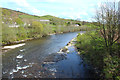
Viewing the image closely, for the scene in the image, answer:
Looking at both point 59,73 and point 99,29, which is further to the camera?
point 59,73

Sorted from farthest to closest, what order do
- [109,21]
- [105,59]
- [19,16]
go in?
1. [19,16]
2. [109,21]
3. [105,59]

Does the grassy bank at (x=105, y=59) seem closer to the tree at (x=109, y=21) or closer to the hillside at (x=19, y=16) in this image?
the tree at (x=109, y=21)

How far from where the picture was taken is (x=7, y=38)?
30703 mm

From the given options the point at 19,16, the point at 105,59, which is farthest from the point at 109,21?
the point at 19,16

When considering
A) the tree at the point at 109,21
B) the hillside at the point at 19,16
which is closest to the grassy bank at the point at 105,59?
the tree at the point at 109,21

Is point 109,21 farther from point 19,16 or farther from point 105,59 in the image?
point 19,16

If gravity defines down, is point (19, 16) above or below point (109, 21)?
above

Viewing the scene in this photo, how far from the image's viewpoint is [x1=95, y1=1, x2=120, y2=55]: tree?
8.46m

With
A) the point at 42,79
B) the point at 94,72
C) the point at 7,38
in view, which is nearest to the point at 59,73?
the point at 42,79

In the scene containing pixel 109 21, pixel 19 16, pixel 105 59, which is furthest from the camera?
pixel 19 16

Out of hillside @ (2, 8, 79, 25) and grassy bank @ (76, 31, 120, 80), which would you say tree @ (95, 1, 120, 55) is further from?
hillside @ (2, 8, 79, 25)

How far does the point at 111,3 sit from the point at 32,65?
12.7 meters

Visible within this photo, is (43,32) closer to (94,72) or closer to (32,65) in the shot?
(32,65)

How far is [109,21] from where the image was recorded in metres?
8.81
